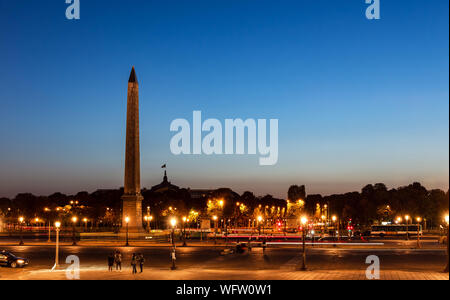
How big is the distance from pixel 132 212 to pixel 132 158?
7684 millimetres

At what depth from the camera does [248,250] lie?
54.6 metres

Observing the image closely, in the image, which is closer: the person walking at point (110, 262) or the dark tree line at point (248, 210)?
the person walking at point (110, 262)

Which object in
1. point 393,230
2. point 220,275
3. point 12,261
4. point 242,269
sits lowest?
point 393,230

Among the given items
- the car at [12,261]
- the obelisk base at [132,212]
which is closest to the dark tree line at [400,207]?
the obelisk base at [132,212]

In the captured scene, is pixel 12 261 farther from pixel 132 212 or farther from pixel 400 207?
pixel 400 207

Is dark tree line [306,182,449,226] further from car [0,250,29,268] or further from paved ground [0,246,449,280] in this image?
car [0,250,29,268]

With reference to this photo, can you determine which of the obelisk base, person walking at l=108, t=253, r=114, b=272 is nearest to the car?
person walking at l=108, t=253, r=114, b=272

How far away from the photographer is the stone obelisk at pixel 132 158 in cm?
6538

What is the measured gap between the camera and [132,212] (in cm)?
6938

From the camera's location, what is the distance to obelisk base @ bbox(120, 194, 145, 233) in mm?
68000

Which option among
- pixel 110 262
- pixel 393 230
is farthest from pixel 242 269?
pixel 393 230

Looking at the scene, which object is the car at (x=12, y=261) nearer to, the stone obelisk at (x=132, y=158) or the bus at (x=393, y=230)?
the stone obelisk at (x=132, y=158)
